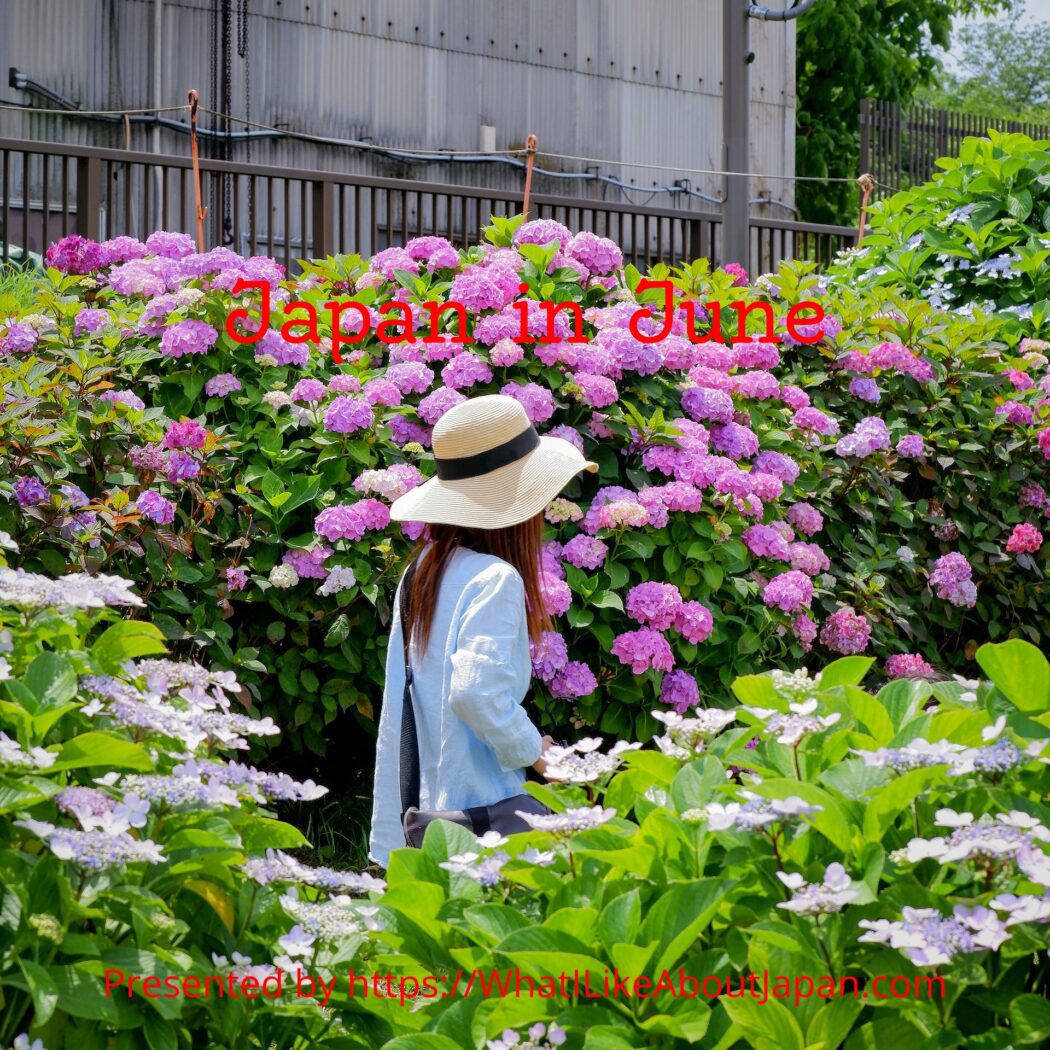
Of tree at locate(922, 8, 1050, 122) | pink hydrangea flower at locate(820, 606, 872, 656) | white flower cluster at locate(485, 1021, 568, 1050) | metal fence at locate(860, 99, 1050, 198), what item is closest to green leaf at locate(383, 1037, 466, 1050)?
white flower cluster at locate(485, 1021, 568, 1050)

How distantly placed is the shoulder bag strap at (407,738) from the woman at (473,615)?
0.5 inches

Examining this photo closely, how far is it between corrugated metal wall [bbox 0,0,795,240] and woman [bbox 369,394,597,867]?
31.1 ft

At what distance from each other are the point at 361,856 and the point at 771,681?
2.40 metres

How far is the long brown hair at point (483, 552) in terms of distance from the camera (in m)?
2.92

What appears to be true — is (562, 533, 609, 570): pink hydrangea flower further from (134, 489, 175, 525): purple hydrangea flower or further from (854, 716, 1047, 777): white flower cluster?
(854, 716, 1047, 777): white flower cluster

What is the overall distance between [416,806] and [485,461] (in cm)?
72

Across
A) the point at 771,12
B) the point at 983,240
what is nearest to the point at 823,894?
the point at 983,240

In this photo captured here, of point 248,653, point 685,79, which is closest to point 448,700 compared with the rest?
point 248,653

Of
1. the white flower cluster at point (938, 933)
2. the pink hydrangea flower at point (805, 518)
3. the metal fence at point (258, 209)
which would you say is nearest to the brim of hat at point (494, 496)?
the white flower cluster at point (938, 933)

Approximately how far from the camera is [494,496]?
293cm

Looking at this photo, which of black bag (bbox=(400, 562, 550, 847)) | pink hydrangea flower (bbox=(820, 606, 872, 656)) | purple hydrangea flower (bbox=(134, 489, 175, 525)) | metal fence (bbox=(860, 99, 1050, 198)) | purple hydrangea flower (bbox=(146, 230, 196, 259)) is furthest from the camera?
metal fence (bbox=(860, 99, 1050, 198))

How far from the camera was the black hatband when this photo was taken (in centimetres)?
297

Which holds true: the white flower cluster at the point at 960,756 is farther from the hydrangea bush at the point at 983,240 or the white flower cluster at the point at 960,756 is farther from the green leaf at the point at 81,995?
the hydrangea bush at the point at 983,240

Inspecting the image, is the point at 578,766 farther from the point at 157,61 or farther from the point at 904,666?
the point at 157,61
